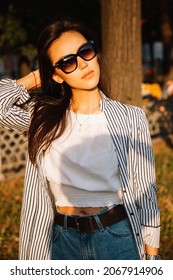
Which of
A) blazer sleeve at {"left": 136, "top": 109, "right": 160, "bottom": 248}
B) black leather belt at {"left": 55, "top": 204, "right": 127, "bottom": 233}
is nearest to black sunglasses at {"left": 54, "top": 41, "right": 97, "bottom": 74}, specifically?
blazer sleeve at {"left": 136, "top": 109, "right": 160, "bottom": 248}

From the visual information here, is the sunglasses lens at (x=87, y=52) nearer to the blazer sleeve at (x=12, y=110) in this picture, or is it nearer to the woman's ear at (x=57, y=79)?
the woman's ear at (x=57, y=79)

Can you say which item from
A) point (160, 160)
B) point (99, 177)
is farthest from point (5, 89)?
point (160, 160)

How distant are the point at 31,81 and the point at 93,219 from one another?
2.76 feet

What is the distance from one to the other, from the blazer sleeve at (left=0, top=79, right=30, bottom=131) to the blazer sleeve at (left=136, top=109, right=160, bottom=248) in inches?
23.2

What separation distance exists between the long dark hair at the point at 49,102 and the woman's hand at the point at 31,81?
0.06 m

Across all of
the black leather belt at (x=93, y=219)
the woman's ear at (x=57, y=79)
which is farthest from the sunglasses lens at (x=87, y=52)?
the black leather belt at (x=93, y=219)

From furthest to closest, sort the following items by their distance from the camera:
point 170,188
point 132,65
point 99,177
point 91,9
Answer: point 91,9
point 132,65
point 170,188
point 99,177

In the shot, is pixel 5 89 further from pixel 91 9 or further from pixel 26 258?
pixel 91 9

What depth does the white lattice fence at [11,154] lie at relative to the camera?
7.94 meters

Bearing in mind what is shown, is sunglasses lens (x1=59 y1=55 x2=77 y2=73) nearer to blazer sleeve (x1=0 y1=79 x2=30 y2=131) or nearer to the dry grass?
blazer sleeve (x1=0 y1=79 x2=30 y2=131)

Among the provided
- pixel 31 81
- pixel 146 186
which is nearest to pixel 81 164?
pixel 146 186

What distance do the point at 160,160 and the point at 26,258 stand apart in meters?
Result: 5.75

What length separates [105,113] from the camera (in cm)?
237

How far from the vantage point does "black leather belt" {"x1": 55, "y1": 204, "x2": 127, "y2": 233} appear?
2.25 m
